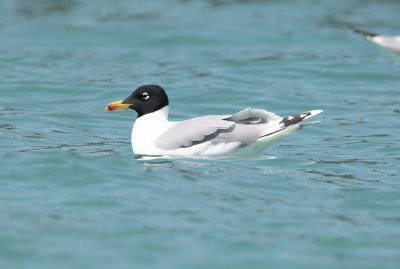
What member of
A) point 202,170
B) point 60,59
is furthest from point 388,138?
point 60,59

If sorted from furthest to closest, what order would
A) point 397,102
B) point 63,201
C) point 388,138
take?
point 397,102 < point 388,138 < point 63,201

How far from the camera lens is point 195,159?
1176cm

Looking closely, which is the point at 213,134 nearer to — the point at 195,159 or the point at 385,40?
the point at 195,159

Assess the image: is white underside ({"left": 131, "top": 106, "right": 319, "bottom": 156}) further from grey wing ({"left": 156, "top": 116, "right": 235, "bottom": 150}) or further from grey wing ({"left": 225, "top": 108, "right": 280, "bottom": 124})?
grey wing ({"left": 225, "top": 108, "right": 280, "bottom": 124})

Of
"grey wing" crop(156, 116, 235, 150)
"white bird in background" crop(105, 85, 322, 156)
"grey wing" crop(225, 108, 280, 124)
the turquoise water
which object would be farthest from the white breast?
"grey wing" crop(225, 108, 280, 124)

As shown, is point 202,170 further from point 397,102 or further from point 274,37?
point 274,37

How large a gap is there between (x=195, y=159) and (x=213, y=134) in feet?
1.16

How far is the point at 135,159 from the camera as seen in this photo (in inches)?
472

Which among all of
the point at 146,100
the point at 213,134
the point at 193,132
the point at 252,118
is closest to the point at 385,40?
the point at 252,118

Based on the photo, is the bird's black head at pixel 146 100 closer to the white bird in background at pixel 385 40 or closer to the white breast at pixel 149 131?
the white breast at pixel 149 131

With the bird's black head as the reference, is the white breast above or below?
below

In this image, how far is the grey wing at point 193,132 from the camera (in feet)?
38.7

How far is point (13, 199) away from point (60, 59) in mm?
8978

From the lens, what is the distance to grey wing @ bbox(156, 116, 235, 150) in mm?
11797
